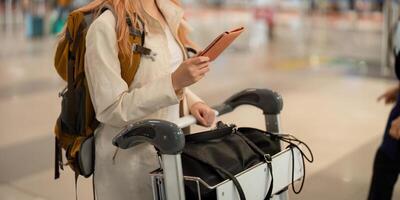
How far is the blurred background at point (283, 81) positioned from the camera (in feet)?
13.5

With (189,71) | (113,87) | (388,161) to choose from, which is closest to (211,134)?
(189,71)

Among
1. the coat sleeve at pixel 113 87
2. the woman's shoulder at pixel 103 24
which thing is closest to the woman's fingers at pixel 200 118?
the coat sleeve at pixel 113 87

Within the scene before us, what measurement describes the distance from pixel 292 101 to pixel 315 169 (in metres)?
1.97

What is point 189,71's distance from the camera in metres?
1.88

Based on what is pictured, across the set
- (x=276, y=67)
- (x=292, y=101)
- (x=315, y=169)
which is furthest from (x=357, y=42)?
(x=315, y=169)

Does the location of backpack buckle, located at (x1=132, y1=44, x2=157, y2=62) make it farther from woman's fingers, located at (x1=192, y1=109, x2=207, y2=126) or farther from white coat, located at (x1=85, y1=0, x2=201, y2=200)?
woman's fingers, located at (x1=192, y1=109, x2=207, y2=126)

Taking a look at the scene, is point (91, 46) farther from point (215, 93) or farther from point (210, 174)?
point (215, 93)

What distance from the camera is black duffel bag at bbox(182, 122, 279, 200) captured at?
1.79 meters

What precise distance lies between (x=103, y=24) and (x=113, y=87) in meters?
0.21

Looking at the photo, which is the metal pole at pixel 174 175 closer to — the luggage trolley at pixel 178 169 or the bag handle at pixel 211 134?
the luggage trolley at pixel 178 169

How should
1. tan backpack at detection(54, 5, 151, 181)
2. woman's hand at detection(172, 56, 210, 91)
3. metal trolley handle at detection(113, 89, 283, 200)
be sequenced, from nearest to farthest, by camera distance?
metal trolley handle at detection(113, 89, 283, 200) < woman's hand at detection(172, 56, 210, 91) < tan backpack at detection(54, 5, 151, 181)

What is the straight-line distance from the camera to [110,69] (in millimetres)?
1941

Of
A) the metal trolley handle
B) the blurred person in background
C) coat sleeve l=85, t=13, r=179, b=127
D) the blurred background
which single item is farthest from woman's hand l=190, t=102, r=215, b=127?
the blurred person in background

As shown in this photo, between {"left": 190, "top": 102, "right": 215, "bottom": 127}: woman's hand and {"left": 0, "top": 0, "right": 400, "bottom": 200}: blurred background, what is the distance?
1.61 feet
